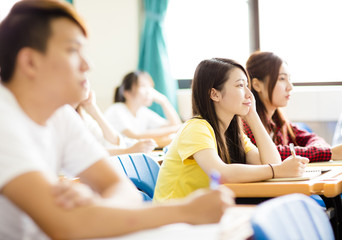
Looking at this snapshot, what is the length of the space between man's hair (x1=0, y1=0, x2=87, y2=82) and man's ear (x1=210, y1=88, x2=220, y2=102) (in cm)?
122

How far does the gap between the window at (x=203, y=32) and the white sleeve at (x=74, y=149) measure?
12.7ft

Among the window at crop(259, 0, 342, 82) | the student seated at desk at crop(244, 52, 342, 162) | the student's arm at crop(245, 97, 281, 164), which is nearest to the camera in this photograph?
the student's arm at crop(245, 97, 281, 164)

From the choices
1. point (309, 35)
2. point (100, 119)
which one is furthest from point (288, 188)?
point (309, 35)

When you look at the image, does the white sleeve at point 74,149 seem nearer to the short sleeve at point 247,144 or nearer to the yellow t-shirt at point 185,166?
the yellow t-shirt at point 185,166

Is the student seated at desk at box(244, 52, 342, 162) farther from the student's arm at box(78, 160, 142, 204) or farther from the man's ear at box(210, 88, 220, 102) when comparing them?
the student's arm at box(78, 160, 142, 204)

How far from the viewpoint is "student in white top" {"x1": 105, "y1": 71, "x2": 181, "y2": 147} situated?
15.3 ft

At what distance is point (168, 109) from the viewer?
4.92 m

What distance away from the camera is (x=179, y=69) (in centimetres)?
545

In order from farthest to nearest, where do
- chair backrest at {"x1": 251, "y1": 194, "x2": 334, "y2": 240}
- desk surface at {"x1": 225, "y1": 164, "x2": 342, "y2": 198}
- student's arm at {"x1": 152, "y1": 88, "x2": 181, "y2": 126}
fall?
1. student's arm at {"x1": 152, "y1": 88, "x2": 181, "y2": 126}
2. desk surface at {"x1": 225, "y1": 164, "x2": 342, "y2": 198}
3. chair backrest at {"x1": 251, "y1": 194, "x2": 334, "y2": 240}

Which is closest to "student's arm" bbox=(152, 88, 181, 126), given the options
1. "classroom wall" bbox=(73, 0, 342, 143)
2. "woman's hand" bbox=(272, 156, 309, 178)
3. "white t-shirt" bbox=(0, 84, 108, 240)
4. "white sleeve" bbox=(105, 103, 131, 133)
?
"classroom wall" bbox=(73, 0, 342, 143)

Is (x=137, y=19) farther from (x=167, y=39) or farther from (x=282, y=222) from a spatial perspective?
(x=282, y=222)

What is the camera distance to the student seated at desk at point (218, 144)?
2.12 m

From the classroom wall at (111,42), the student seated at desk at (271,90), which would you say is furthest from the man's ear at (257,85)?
the classroom wall at (111,42)

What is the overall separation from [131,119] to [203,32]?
1241 millimetres
